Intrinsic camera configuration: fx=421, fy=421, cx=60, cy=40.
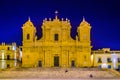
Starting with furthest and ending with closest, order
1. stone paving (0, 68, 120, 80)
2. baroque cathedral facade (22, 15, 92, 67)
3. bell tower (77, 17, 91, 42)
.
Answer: bell tower (77, 17, 91, 42), baroque cathedral facade (22, 15, 92, 67), stone paving (0, 68, 120, 80)

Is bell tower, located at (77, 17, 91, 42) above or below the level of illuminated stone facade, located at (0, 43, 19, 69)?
above

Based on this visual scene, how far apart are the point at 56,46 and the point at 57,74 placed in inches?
515

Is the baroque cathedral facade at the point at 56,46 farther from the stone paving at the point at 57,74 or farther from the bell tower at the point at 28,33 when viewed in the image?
the stone paving at the point at 57,74

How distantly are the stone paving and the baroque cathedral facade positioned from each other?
32.4 ft

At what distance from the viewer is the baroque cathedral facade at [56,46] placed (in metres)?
62.6

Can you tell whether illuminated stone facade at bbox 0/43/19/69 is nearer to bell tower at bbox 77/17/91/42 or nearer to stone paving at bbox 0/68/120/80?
bell tower at bbox 77/17/91/42

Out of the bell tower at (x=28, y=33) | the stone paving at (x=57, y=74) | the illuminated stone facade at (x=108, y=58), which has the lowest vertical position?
the stone paving at (x=57, y=74)

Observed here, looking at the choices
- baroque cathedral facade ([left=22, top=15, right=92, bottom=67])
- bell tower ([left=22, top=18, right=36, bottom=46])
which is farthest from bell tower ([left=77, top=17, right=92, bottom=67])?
bell tower ([left=22, top=18, right=36, bottom=46])

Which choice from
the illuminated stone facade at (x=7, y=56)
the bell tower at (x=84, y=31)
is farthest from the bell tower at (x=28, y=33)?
the illuminated stone facade at (x=7, y=56)

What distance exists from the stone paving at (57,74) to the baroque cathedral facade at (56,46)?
Result: 32.4ft

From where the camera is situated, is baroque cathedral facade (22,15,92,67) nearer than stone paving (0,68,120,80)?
No

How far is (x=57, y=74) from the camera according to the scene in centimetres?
5012

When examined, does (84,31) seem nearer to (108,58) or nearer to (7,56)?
(108,58)

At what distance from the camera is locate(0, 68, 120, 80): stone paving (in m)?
48.0
